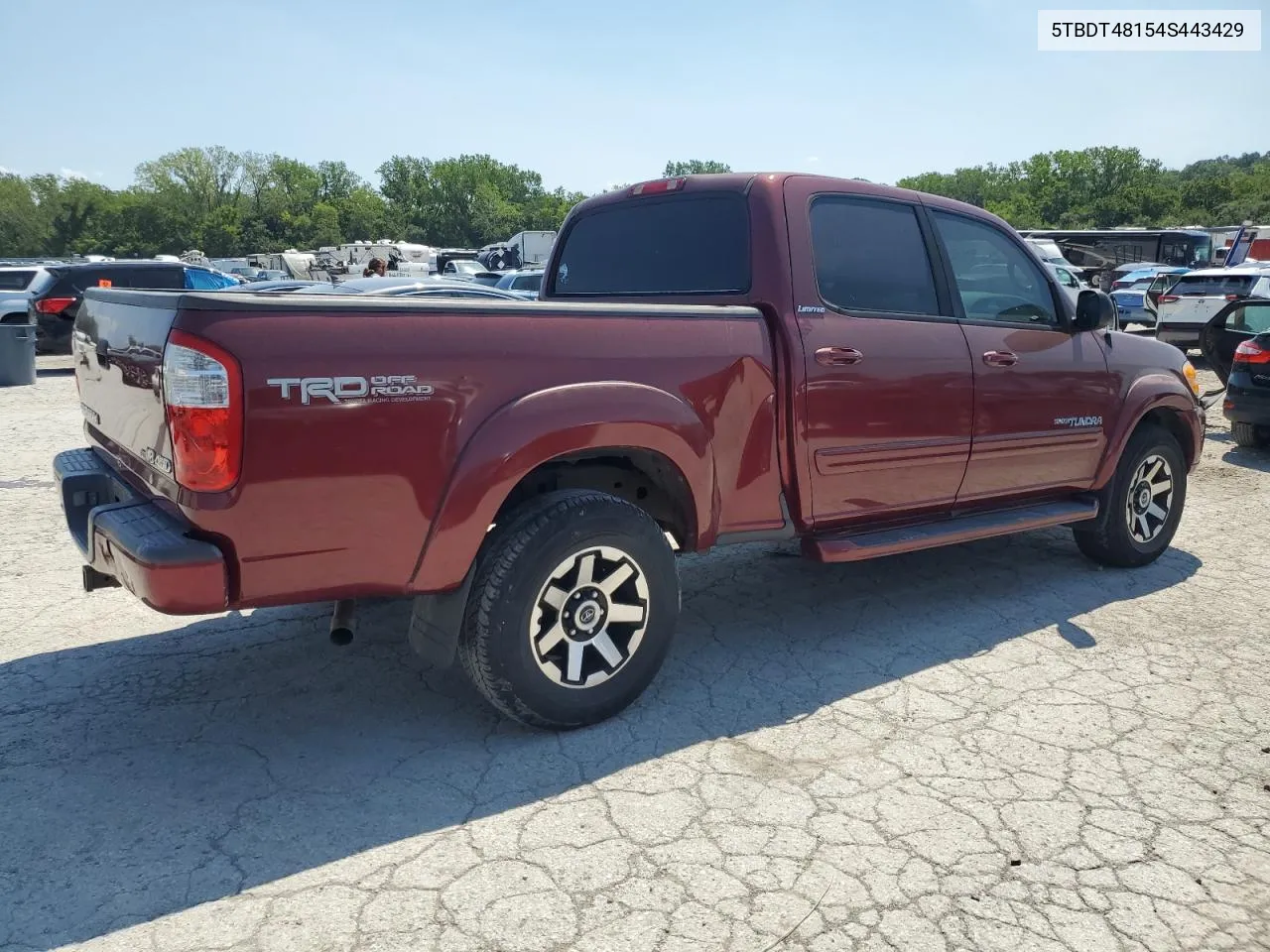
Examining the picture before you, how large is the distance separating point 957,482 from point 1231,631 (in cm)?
153

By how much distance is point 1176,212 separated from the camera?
82.4 m

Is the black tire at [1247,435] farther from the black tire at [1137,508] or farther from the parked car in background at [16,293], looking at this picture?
the parked car in background at [16,293]

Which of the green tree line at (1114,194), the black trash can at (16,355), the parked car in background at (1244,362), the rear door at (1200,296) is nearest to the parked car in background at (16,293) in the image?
the black trash can at (16,355)

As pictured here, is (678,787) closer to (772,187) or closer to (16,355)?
(772,187)

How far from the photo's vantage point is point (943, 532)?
4.39m

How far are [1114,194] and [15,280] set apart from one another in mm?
94423

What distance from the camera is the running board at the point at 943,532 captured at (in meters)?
3.99

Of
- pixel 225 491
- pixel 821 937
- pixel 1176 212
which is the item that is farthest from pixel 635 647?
pixel 1176 212

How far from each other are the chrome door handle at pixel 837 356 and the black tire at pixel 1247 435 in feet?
23.8

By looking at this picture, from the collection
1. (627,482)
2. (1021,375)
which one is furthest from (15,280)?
(1021,375)

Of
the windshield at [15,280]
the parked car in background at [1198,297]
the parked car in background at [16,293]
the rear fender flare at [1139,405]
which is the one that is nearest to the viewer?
the rear fender flare at [1139,405]

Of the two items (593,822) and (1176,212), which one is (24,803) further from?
(1176,212)

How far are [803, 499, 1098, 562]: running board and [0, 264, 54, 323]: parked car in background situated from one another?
15794 millimetres

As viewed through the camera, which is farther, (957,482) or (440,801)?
(957,482)
